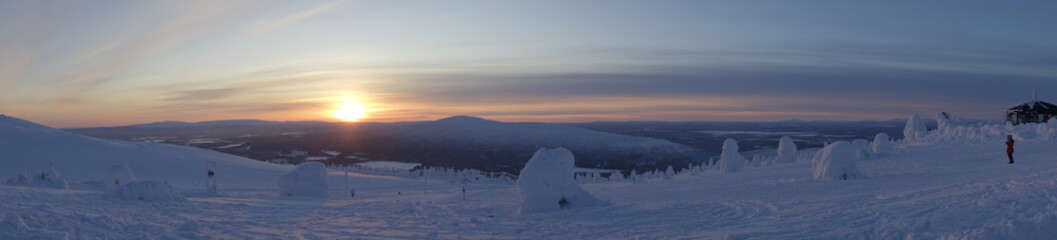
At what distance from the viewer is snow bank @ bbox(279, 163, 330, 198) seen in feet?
110

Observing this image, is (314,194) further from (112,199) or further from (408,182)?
(408,182)

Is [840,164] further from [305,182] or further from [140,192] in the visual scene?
[305,182]

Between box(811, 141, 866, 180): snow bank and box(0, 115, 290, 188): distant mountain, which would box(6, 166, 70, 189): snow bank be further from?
box(811, 141, 866, 180): snow bank

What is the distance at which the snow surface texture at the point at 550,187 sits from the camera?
20281 millimetres

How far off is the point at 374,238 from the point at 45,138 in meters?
70.5

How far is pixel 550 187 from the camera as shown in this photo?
806 inches

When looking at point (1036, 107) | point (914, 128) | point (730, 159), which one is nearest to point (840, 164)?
point (730, 159)

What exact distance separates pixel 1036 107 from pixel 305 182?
5967cm

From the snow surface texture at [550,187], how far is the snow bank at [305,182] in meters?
17.0

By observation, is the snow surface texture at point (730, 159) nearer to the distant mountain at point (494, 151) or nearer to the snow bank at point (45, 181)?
the snow bank at point (45, 181)

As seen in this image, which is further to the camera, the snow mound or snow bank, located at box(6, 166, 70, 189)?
snow bank, located at box(6, 166, 70, 189)

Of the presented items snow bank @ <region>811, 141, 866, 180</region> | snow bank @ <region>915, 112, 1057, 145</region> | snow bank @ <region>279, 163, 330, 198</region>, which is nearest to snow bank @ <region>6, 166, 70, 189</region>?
snow bank @ <region>279, 163, 330, 198</region>

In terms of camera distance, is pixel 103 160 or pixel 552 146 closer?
pixel 103 160

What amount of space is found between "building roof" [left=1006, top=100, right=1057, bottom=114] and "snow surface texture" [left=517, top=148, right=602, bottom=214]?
53.1m
